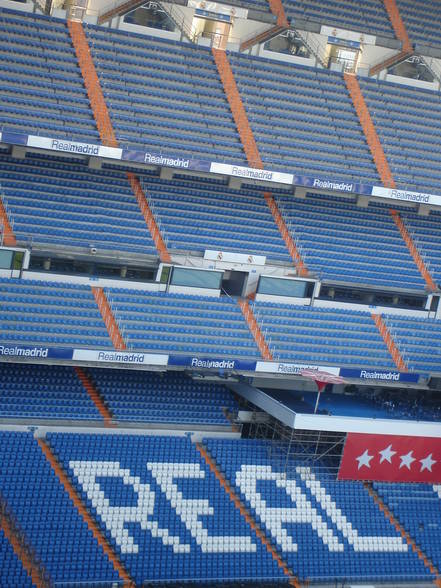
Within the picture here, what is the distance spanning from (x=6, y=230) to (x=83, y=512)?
27.3 ft

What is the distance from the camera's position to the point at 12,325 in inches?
1142

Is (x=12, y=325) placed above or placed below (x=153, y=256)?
below

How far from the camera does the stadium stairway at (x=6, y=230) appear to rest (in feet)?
99.9

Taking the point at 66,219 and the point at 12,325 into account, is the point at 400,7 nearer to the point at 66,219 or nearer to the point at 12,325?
the point at 66,219

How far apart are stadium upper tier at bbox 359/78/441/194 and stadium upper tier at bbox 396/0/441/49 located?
2044mm

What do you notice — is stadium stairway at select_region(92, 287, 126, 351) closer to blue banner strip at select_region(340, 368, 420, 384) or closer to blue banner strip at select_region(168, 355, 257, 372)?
blue banner strip at select_region(168, 355, 257, 372)

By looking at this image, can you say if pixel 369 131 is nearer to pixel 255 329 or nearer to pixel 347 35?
pixel 347 35

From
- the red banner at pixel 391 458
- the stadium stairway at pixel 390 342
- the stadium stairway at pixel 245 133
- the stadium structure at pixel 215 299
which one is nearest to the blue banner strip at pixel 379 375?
the stadium structure at pixel 215 299

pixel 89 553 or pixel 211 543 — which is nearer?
pixel 89 553

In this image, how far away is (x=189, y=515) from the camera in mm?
28688

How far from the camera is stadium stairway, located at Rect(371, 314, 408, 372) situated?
3438cm

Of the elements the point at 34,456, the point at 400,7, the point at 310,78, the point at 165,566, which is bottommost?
the point at 165,566

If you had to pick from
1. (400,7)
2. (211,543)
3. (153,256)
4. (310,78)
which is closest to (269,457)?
(211,543)

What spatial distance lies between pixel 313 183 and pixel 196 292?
217 inches
